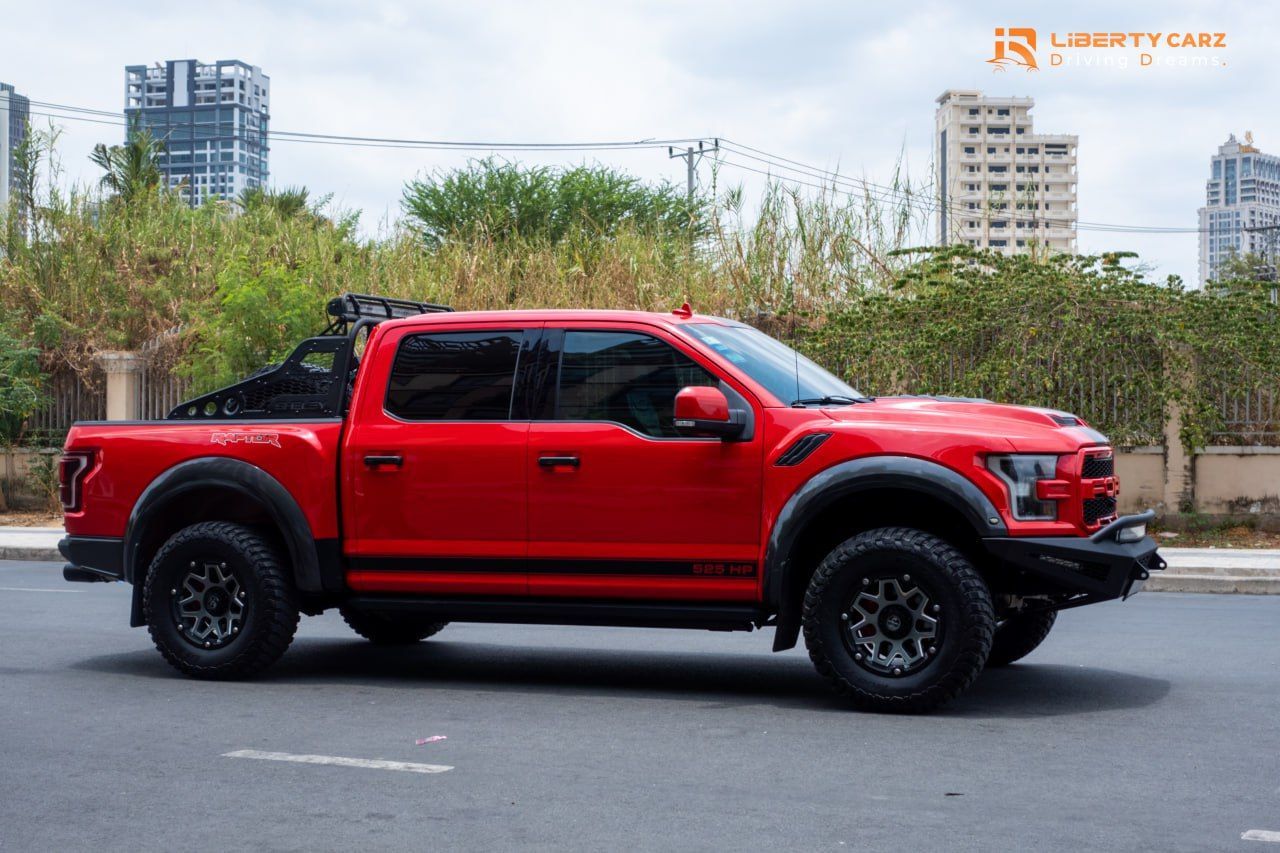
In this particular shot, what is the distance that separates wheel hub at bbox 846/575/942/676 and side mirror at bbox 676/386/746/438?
3.31 ft

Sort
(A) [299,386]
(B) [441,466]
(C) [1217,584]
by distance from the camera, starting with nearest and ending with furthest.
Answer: (B) [441,466]
(A) [299,386]
(C) [1217,584]

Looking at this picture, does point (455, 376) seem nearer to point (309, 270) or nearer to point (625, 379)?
point (625, 379)

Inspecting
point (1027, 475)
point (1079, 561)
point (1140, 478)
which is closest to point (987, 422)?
point (1027, 475)

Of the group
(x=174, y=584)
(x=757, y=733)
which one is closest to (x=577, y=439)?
(x=757, y=733)

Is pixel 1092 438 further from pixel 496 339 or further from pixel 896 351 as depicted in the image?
pixel 896 351

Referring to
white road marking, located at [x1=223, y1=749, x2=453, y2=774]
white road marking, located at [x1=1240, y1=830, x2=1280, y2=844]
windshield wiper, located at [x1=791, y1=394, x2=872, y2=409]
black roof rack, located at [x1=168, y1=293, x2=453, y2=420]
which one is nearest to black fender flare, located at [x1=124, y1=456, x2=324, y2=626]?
black roof rack, located at [x1=168, y1=293, x2=453, y2=420]

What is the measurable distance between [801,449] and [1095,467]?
1.45 metres

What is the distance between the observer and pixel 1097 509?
7516mm

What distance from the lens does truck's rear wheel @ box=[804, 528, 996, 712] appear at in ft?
23.7

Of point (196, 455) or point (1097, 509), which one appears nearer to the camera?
point (1097, 509)

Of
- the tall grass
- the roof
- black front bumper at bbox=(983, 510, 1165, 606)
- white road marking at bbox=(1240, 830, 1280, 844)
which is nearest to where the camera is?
white road marking at bbox=(1240, 830, 1280, 844)

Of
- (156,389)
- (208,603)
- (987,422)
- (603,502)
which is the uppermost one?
(156,389)

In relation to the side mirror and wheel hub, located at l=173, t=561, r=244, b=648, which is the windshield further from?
wheel hub, located at l=173, t=561, r=244, b=648

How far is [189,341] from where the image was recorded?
24141mm
